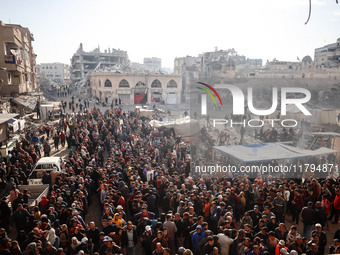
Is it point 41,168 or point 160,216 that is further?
point 41,168

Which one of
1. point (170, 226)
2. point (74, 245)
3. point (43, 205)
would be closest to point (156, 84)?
point (43, 205)

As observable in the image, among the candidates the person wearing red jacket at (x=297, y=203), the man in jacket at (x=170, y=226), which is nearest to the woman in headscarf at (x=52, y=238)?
the man in jacket at (x=170, y=226)

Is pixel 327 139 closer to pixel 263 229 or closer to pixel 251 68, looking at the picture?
pixel 263 229

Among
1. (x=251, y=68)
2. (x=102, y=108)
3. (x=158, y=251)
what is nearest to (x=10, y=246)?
(x=158, y=251)

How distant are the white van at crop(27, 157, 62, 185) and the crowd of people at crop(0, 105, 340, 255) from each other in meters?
0.41

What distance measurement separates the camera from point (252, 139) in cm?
1738

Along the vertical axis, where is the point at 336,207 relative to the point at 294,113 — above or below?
below

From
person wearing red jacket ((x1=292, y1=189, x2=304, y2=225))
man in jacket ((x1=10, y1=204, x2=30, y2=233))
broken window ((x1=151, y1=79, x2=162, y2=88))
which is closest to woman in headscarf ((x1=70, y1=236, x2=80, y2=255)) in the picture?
man in jacket ((x1=10, y1=204, x2=30, y2=233))

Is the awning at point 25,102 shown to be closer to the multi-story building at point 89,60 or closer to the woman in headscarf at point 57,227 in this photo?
the woman in headscarf at point 57,227

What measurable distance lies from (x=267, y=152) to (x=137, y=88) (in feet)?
105

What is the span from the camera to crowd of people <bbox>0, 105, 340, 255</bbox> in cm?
592

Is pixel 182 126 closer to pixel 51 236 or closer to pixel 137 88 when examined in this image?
pixel 51 236

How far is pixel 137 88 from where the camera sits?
42625 millimetres

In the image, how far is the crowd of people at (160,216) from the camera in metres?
5.92
